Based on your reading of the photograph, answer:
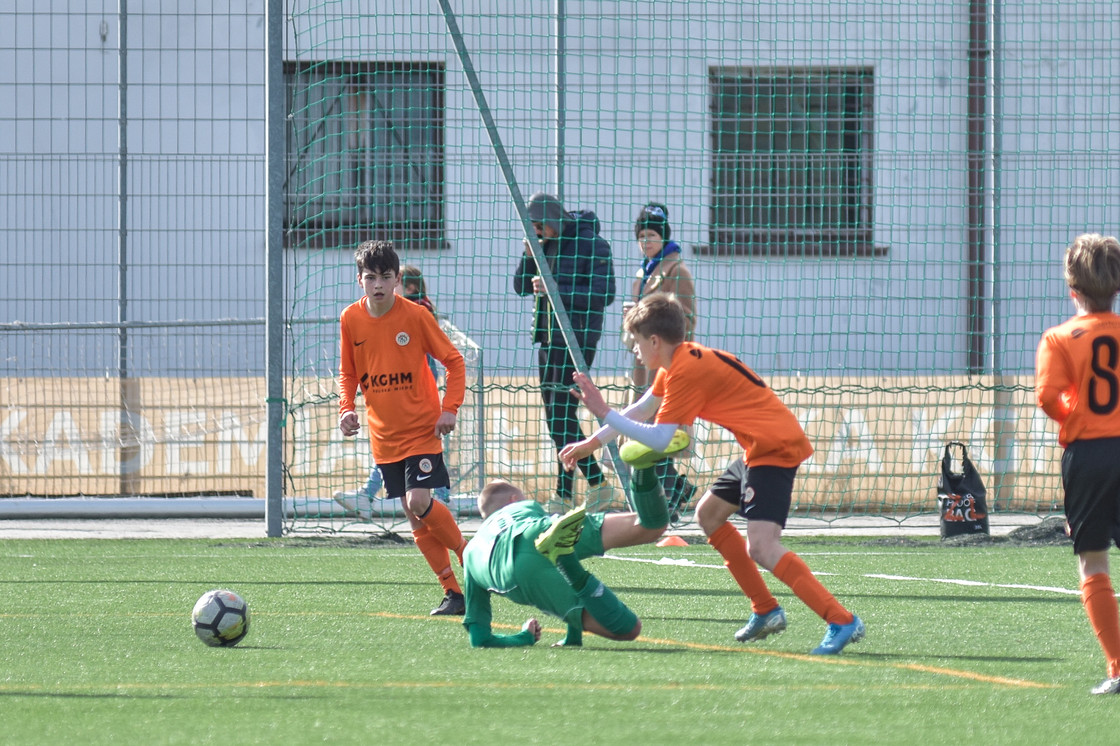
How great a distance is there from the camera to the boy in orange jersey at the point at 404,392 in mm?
6520

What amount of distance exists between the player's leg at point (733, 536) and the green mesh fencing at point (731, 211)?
4.12m

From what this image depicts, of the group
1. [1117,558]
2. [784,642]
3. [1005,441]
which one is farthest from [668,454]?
[1005,441]

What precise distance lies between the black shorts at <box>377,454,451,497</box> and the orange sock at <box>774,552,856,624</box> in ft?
5.94

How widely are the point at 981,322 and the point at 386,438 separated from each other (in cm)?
721

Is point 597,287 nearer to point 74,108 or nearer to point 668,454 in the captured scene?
point 74,108

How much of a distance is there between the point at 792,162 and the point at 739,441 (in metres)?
7.86

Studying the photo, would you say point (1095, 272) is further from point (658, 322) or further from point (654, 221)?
point (654, 221)

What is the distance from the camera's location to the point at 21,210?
12000mm

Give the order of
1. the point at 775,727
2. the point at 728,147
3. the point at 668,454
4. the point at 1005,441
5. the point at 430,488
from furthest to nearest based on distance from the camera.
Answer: the point at 728,147 < the point at 1005,441 < the point at 430,488 < the point at 668,454 < the point at 775,727

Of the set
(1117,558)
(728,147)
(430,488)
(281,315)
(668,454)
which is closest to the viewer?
(668,454)

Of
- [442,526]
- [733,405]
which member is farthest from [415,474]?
[733,405]

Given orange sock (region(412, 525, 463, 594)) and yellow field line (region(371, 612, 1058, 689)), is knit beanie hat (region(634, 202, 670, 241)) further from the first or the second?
yellow field line (region(371, 612, 1058, 689))

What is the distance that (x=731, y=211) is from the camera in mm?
13242

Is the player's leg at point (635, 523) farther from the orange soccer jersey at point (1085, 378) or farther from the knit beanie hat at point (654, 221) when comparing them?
the knit beanie hat at point (654, 221)
